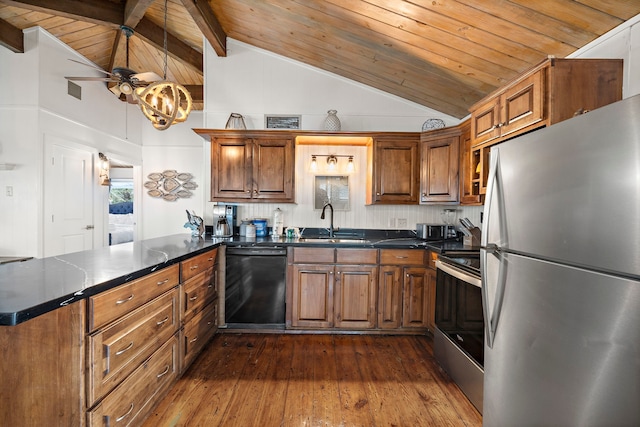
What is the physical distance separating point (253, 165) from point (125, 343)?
2187 mm

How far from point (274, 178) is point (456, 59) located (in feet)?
6.82

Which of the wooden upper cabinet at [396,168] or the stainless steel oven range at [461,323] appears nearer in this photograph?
the stainless steel oven range at [461,323]

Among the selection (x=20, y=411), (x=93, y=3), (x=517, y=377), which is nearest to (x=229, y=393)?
(x=20, y=411)

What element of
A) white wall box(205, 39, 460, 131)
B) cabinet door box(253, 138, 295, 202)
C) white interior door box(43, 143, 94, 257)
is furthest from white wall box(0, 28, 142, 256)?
cabinet door box(253, 138, 295, 202)

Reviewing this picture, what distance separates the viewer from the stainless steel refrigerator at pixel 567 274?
799mm

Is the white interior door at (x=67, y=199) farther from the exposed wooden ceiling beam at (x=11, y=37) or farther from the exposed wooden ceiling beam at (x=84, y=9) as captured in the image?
the exposed wooden ceiling beam at (x=84, y=9)

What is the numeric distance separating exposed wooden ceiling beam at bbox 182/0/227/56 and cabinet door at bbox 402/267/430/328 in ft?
10.8

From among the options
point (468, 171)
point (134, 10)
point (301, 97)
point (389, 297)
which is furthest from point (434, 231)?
point (134, 10)

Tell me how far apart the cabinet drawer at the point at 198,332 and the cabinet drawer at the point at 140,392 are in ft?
0.47

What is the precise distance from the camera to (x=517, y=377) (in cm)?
122

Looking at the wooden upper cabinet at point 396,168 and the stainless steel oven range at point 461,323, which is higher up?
the wooden upper cabinet at point 396,168

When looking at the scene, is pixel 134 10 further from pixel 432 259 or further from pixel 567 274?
pixel 567 274

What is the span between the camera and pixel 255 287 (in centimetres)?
289

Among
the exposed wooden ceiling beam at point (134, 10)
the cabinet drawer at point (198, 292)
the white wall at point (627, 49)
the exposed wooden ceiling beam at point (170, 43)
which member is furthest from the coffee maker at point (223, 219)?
the white wall at point (627, 49)
